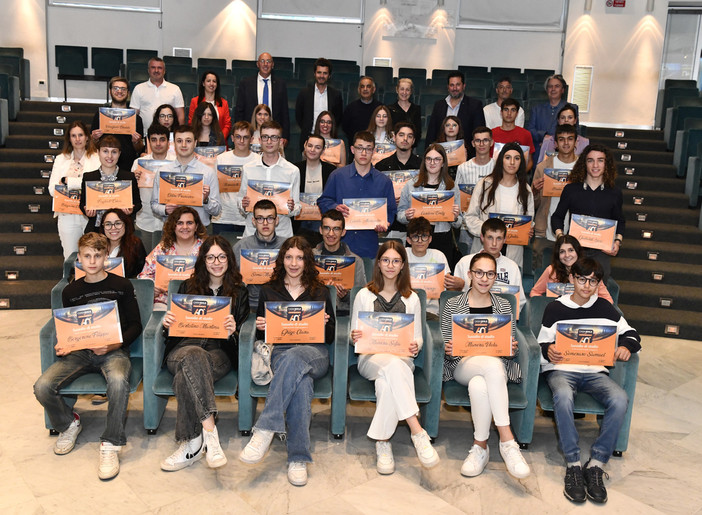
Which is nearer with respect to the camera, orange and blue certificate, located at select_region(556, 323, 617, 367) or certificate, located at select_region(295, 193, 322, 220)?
orange and blue certificate, located at select_region(556, 323, 617, 367)

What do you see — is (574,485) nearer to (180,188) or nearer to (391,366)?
(391,366)

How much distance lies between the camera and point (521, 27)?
12.4 m

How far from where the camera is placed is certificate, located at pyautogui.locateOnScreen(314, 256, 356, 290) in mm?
4461

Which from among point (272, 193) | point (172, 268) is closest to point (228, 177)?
point (272, 193)

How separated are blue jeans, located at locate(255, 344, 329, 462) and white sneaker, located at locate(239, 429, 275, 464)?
0.04 m

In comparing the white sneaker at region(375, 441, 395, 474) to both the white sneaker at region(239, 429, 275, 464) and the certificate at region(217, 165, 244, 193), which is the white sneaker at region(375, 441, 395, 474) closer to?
the white sneaker at region(239, 429, 275, 464)

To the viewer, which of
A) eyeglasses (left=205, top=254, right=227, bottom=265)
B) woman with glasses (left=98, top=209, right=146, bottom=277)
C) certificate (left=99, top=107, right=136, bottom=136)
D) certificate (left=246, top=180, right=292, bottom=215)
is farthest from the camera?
certificate (left=99, top=107, right=136, bottom=136)

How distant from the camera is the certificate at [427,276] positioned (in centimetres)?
455

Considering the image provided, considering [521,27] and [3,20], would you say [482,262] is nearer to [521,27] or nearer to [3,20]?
[521,27]

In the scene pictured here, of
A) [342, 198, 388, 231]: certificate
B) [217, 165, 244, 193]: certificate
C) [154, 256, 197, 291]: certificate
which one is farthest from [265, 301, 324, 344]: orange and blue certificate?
[217, 165, 244, 193]: certificate

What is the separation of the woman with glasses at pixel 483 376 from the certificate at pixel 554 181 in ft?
5.72

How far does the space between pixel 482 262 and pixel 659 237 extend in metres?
A: 4.15

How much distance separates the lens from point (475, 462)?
382cm

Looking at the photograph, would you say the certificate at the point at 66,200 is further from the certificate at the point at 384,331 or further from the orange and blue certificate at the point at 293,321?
the certificate at the point at 384,331
